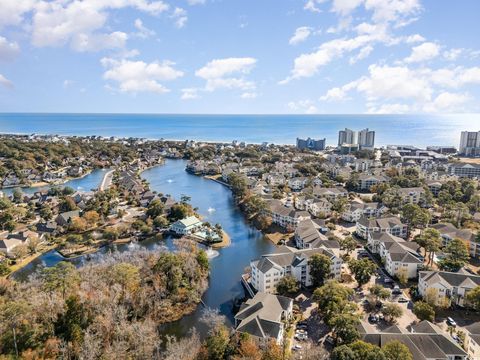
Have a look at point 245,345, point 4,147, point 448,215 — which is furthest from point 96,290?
point 4,147

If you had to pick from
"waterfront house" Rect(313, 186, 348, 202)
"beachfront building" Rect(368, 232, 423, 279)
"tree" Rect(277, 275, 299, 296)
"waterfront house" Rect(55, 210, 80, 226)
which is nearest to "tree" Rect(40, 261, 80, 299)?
"tree" Rect(277, 275, 299, 296)

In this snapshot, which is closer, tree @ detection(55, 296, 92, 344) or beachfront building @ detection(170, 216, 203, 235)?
tree @ detection(55, 296, 92, 344)

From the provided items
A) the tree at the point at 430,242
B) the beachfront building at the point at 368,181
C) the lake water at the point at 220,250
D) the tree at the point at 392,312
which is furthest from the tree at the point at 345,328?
the beachfront building at the point at 368,181

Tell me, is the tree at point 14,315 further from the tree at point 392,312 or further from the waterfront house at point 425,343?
the tree at point 392,312

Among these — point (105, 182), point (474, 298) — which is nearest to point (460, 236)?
point (474, 298)

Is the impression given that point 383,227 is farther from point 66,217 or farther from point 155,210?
point 66,217

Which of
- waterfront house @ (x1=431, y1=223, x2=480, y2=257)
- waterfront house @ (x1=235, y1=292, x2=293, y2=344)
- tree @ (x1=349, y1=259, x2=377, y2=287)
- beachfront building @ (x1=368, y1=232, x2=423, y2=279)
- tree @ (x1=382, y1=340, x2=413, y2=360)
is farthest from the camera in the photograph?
→ waterfront house @ (x1=431, y1=223, x2=480, y2=257)

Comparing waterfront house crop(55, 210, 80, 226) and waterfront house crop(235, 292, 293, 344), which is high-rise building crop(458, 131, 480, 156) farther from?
waterfront house crop(55, 210, 80, 226)

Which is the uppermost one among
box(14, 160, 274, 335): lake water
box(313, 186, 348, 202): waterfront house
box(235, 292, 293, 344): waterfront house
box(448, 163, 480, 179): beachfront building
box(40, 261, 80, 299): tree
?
box(448, 163, 480, 179): beachfront building
